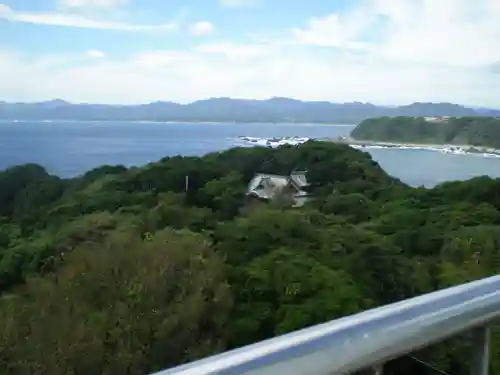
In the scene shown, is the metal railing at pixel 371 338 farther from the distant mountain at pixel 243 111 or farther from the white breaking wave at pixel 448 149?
the white breaking wave at pixel 448 149

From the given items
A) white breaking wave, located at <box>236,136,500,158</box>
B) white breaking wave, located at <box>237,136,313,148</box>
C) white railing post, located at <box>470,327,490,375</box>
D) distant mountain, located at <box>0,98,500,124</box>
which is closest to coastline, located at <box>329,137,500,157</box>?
white breaking wave, located at <box>236,136,500,158</box>

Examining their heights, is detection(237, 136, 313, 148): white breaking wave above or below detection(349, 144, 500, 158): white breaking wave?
above

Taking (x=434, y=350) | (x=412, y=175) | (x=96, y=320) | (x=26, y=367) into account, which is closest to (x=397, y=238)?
(x=412, y=175)

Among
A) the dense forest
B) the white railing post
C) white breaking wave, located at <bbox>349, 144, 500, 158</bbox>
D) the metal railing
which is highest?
the metal railing

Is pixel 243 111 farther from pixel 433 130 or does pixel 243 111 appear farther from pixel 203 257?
pixel 203 257

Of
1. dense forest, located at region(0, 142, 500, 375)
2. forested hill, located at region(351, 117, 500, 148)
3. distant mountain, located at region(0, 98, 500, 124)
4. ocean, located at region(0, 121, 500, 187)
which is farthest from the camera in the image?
forested hill, located at region(351, 117, 500, 148)

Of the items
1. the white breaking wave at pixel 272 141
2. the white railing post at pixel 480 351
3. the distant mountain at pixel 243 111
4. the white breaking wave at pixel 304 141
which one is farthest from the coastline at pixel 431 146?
the white railing post at pixel 480 351

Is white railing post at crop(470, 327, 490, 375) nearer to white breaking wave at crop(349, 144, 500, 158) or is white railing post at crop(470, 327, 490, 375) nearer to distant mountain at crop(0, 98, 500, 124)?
distant mountain at crop(0, 98, 500, 124)
